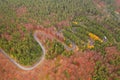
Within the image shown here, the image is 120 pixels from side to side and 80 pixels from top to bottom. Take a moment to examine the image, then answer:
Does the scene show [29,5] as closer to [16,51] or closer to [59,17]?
[59,17]

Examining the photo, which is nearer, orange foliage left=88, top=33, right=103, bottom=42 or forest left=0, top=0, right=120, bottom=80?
forest left=0, top=0, right=120, bottom=80

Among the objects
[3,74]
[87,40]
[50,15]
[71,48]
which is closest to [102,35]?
[87,40]

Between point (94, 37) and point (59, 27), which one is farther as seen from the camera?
point (59, 27)

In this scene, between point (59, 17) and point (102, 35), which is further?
point (59, 17)

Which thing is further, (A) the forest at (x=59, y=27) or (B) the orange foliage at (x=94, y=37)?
(B) the orange foliage at (x=94, y=37)

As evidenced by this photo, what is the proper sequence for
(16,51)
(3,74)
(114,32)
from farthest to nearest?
(114,32) < (16,51) < (3,74)

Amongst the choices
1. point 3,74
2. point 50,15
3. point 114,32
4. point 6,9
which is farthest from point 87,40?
point 6,9

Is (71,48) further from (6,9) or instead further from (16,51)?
(6,9)

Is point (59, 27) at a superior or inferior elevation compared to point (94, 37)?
inferior

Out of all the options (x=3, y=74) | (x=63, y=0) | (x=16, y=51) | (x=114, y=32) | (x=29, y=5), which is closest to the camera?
(x=3, y=74)
